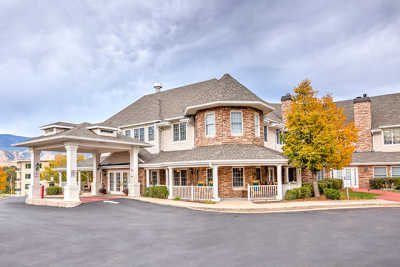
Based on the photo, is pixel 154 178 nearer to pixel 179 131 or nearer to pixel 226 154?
pixel 179 131

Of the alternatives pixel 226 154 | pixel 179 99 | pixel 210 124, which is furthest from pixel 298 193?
pixel 179 99

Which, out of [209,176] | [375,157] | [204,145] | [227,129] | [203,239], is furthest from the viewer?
[375,157]

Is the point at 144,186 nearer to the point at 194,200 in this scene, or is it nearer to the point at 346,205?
the point at 194,200

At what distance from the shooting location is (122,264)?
711 cm

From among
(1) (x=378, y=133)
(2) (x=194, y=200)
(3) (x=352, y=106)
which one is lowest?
(2) (x=194, y=200)

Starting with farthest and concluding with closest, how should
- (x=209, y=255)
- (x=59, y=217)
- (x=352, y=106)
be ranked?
(x=352, y=106)
(x=59, y=217)
(x=209, y=255)

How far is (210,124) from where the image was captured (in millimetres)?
22312

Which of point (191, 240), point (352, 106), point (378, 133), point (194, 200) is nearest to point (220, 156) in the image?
point (194, 200)

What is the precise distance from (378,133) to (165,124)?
23.7 metres

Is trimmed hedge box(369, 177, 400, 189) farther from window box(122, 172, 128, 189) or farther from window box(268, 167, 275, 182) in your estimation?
window box(122, 172, 128, 189)

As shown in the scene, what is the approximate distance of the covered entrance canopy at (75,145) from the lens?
19578 mm

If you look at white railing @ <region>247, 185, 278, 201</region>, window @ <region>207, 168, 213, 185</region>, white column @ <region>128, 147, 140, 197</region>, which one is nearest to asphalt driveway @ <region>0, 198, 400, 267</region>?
white railing @ <region>247, 185, 278, 201</region>

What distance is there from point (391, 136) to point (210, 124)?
21602 mm

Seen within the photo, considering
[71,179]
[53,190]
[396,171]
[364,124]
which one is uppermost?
[364,124]
